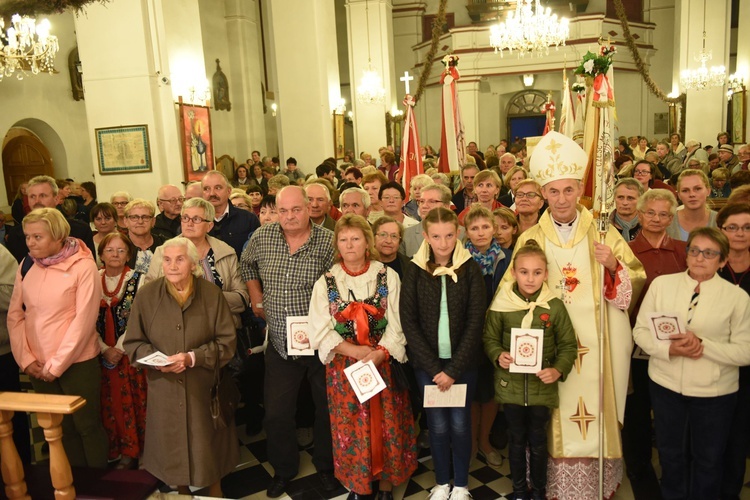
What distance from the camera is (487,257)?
163 inches

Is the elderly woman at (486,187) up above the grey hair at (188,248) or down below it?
above

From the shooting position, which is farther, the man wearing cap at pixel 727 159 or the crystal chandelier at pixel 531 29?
the crystal chandelier at pixel 531 29

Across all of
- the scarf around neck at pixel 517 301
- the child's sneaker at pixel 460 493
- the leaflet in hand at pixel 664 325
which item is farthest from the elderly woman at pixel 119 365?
the leaflet in hand at pixel 664 325

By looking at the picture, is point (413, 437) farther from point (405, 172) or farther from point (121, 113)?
point (121, 113)

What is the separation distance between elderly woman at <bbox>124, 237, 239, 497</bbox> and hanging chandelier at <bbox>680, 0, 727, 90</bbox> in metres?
17.7

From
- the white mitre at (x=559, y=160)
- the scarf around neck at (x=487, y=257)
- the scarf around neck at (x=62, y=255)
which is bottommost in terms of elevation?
the scarf around neck at (x=487, y=257)

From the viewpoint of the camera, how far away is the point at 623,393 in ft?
12.2

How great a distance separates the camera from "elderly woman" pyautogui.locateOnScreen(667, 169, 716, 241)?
460cm

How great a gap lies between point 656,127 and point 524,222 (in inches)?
834

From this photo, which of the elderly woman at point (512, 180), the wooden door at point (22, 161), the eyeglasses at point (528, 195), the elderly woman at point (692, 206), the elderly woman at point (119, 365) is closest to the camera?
the elderly woman at point (119, 365)

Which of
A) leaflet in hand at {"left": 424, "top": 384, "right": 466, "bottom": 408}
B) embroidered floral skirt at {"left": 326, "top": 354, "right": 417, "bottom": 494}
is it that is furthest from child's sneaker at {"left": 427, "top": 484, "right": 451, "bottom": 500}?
leaflet in hand at {"left": 424, "top": 384, "right": 466, "bottom": 408}

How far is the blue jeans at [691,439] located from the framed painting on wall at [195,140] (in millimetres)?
7909

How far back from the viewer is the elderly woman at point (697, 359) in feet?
10.7

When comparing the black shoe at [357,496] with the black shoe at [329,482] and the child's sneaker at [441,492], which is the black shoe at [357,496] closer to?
the black shoe at [329,482]
